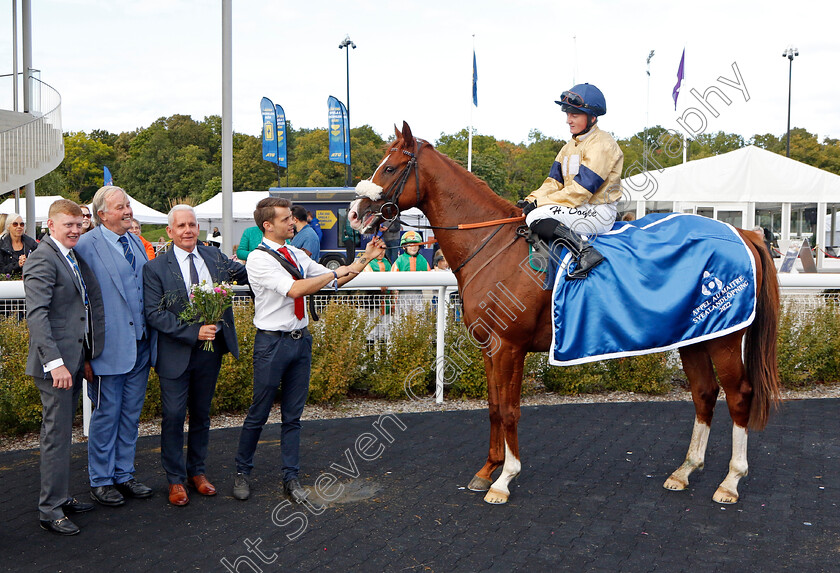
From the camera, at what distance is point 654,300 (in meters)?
3.91

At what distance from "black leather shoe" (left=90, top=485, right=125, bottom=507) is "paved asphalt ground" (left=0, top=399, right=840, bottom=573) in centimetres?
6

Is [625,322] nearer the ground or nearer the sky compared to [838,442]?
nearer the sky

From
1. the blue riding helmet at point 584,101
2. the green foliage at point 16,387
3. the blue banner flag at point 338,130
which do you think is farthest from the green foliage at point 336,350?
the blue banner flag at point 338,130

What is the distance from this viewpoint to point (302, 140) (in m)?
48.9

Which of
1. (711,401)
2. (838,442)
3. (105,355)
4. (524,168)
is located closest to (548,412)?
(711,401)

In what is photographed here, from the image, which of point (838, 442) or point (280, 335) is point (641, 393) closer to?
point (838, 442)

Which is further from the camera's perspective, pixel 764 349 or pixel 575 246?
pixel 764 349

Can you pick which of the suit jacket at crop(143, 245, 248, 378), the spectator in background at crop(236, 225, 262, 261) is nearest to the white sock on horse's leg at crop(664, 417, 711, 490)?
the suit jacket at crop(143, 245, 248, 378)

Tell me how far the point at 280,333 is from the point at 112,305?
1043 mm

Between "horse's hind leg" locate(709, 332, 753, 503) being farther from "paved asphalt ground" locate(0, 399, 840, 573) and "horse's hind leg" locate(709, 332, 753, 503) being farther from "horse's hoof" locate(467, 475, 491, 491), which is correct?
"horse's hoof" locate(467, 475, 491, 491)

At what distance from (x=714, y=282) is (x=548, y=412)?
96.6 inches

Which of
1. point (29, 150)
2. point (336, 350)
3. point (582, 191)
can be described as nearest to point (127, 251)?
point (336, 350)

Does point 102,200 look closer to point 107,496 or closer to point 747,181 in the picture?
point 107,496

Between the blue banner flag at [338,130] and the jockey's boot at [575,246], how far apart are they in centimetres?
2171
